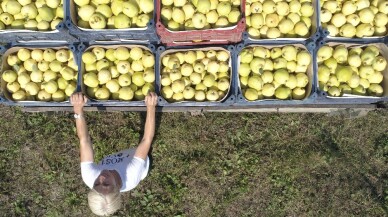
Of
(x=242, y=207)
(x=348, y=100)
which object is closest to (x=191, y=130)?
(x=242, y=207)

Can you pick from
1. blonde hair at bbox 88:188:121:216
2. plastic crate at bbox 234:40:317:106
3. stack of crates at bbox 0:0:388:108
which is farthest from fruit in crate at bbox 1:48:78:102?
plastic crate at bbox 234:40:317:106

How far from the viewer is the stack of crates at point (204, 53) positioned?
4715mm

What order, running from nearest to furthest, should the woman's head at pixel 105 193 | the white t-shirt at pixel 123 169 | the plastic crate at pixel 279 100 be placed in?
the woman's head at pixel 105 193 < the white t-shirt at pixel 123 169 < the plastic crate at pixel 279 100

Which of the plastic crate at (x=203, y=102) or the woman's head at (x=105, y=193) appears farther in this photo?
the plastic crate at (x=203, y=102)

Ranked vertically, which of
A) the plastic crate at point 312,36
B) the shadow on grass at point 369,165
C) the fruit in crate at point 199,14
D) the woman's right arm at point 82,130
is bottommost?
the shadow on grass at point 369,165

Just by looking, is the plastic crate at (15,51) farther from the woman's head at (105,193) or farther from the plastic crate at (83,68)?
the woman's head at (105,193)

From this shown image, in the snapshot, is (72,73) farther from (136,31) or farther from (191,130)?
(191,130)

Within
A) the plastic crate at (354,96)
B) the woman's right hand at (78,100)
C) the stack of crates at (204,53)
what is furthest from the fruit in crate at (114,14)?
the plastic crate at (354,96)

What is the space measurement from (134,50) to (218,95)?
118 centimetres

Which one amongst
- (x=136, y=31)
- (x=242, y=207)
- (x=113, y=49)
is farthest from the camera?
(x=242, y=207)

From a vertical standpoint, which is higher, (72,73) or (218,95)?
(72,73)

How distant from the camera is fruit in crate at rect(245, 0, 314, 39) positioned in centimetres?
478

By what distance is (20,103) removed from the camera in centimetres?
489

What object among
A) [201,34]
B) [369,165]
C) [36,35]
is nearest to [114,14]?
[36,35]
